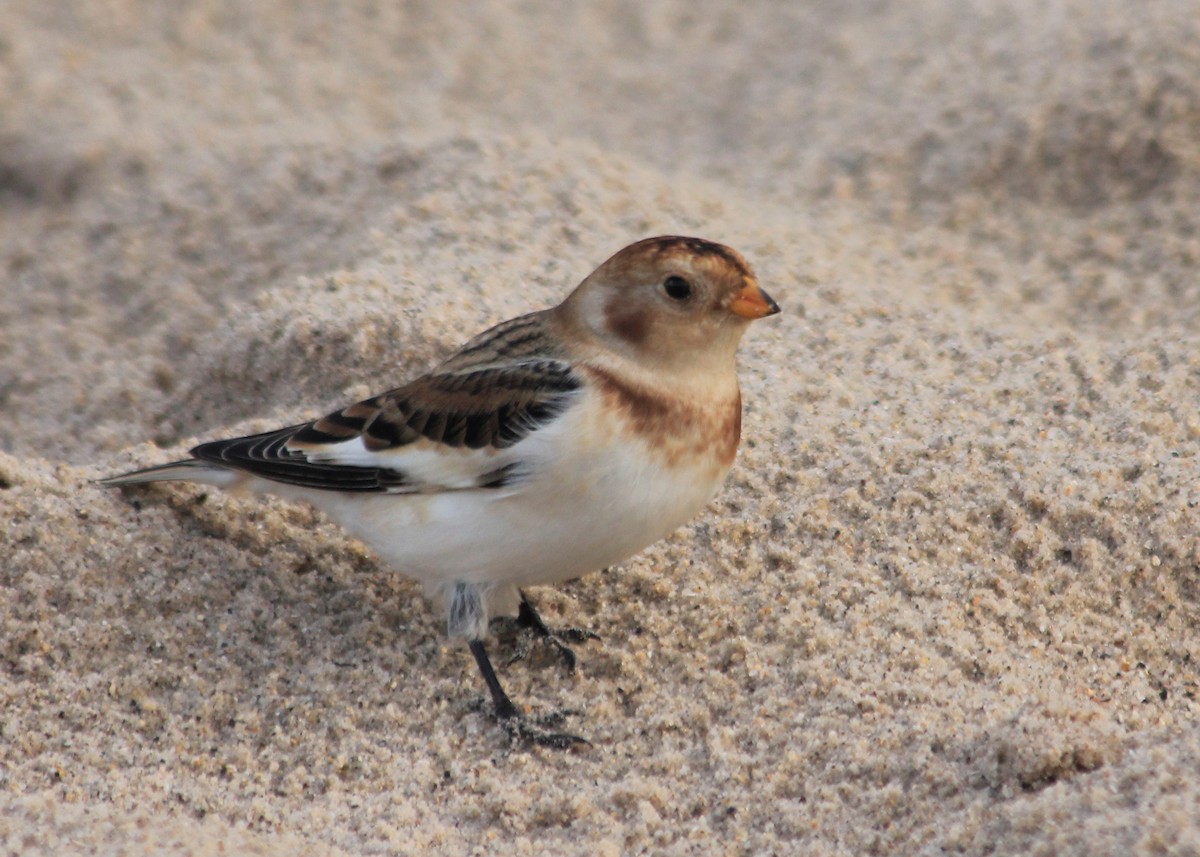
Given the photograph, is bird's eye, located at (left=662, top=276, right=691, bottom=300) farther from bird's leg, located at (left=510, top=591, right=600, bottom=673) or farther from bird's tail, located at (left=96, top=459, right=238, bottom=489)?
bird's tail, located at (left=96, top=459, right=238, bottom=489)

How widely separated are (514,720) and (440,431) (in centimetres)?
65

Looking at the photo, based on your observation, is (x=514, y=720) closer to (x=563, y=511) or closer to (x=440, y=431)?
(x=563, y=511)

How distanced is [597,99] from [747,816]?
4.81 meters

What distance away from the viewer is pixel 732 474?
3689mm

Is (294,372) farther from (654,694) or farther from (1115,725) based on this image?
(1115,725)

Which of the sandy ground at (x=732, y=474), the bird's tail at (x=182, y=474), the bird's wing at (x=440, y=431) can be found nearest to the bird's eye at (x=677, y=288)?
the bird's wing at (x=440, y=431)

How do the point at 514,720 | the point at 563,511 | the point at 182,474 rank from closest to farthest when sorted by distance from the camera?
the point at 563,511, the point at 514,720, the point at 182,474

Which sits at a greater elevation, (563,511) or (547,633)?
(563,511)

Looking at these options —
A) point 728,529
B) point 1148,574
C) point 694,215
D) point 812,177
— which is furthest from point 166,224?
point 1148,574

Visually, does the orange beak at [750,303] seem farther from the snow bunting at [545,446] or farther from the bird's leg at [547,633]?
the bird's leg at [547,633]

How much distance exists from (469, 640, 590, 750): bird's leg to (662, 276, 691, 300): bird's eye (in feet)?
2.89

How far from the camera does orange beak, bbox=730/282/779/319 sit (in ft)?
10.2

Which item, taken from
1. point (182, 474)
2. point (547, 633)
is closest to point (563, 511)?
point (547, 633)

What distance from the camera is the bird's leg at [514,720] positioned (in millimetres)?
3037
